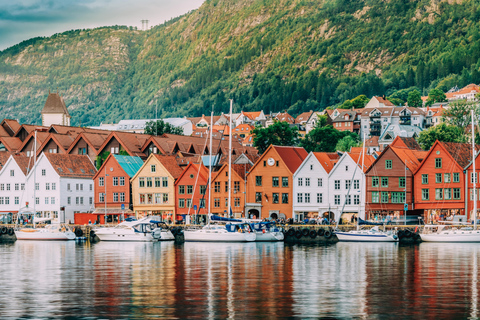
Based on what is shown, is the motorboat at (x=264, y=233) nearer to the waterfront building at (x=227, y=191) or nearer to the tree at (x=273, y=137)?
the waterfront building at (x=227, y=191)

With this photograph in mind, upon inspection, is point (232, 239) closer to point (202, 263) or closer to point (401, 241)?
point (401, 241)

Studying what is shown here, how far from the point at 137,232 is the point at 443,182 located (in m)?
44.7

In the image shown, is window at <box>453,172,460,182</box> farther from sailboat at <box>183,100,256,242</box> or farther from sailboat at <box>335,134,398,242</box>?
sailboat at <box>183,100,256,242</box>

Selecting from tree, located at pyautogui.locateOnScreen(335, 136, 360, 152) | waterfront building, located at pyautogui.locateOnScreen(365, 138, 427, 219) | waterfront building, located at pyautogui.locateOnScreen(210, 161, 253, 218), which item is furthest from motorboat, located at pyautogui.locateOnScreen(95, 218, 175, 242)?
tree, located at pyautogui.locateOnScreen(335, 136, 360, 152)

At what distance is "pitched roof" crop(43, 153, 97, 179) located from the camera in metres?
134

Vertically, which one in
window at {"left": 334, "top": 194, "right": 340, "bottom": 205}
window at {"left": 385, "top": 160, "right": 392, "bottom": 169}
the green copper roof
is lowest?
window at {"left": 334, "top": 194, "right": 340, "bottom": 205}

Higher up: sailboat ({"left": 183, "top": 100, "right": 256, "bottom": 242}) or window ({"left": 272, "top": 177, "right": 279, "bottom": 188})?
window ({"left": 272, "top": 177, "right": 279, "bottom": 188})

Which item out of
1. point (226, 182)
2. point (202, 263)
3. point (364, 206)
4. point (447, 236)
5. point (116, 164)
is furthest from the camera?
point (116, 164)

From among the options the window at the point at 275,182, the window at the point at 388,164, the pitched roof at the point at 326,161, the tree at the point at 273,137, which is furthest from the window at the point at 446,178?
the tree at the point at 273,137

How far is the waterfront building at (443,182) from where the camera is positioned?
108625 mm

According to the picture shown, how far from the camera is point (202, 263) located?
63.9m

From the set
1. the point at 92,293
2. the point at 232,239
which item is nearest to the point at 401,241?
the point at 232,239

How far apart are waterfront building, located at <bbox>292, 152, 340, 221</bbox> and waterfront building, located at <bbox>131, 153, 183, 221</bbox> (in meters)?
21.5

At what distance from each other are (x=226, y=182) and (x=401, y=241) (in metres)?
37.5
